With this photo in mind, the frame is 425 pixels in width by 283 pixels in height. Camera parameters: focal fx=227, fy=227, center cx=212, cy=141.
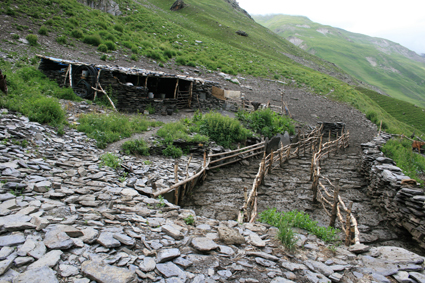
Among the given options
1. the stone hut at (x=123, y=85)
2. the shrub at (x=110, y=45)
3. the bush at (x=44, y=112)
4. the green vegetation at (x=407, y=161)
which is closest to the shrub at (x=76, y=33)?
the shrub at (x=110, y=45)

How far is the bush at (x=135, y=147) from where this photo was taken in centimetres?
913

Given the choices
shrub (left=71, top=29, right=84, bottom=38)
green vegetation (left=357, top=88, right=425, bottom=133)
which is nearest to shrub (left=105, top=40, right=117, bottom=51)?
shrub (left=71, top=29, right=84, bottom=38)

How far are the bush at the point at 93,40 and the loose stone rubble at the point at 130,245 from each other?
1854 cm

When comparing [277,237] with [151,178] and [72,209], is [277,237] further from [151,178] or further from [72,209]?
[151,178]

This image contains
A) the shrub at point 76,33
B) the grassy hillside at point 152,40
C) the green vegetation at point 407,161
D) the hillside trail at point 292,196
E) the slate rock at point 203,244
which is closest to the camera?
the slate rock at point 203,244

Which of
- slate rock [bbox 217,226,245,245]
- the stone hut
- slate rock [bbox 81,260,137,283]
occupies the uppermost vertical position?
the stone hut

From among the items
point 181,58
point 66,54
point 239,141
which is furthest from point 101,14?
point 239,141

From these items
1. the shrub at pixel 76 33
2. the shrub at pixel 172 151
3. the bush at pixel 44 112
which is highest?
the shrub at pixel 76 33

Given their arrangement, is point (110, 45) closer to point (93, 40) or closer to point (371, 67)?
point (93, 40)

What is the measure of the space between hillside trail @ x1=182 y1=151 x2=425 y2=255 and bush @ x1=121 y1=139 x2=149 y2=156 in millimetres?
2747

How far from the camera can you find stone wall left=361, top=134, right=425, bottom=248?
6320 mm

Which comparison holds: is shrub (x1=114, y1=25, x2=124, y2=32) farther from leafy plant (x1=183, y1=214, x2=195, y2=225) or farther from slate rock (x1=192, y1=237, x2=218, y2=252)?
slate rock (x1=192, y1=237, x2=218, y2=252)

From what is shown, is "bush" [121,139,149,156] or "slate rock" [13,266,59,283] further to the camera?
"bush" [121,139,149,156]

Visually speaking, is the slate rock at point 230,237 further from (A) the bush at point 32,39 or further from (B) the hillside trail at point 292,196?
(A) the bush at point 32,39
